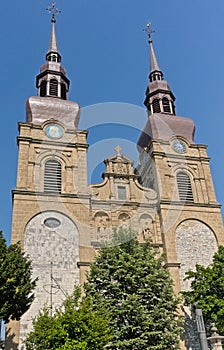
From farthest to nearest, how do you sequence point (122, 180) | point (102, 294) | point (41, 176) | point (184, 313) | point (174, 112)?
point (174, 112) → point (122, 180) → point (41, 176) → point (184, 313) → point (102, 294)

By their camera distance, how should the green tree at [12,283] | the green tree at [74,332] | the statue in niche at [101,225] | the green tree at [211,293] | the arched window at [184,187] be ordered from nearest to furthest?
the green tree at [74,332], the green tree at [12,283], the green tree at [211,293], the statue in niche at [101,225], the arched window at [184,187]

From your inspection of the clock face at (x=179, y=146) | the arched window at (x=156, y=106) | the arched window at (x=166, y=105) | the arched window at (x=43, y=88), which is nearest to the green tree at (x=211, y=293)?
the clock face at (x=179, y=146)

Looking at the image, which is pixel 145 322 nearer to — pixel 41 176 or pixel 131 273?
pixel 131 273

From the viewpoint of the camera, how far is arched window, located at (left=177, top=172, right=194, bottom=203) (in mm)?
30578

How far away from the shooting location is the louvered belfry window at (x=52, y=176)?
28250mm

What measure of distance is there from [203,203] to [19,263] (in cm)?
1585

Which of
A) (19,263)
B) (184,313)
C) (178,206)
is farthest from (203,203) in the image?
(19,263)

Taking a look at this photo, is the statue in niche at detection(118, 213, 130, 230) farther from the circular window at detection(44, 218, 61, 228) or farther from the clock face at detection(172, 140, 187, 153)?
the clock face at detection(172, 140, 187, 153)

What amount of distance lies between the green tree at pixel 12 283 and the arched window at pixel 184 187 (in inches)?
580

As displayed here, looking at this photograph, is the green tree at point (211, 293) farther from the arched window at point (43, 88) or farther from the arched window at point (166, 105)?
the arched window at point (43, 88)

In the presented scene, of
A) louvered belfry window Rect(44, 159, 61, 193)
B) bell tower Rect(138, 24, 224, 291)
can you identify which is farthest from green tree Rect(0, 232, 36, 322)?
bell tower Rect(138, 24, 224, 291)

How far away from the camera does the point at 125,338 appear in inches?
729

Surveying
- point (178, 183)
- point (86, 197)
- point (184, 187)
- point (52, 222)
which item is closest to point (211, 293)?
point (86, 197)

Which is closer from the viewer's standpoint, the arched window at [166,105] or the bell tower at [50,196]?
the bell tower at [50,196]
